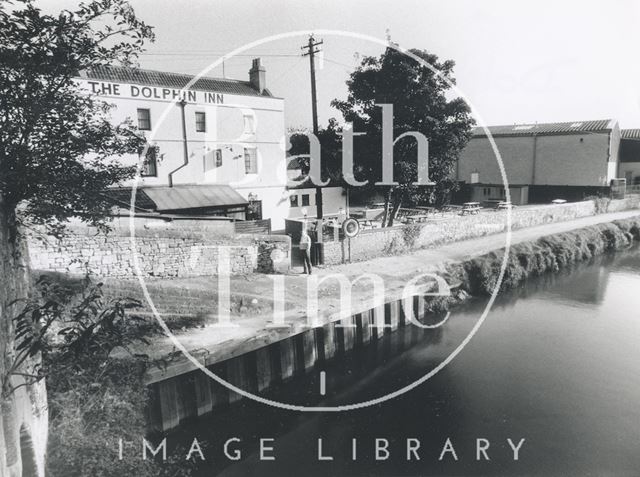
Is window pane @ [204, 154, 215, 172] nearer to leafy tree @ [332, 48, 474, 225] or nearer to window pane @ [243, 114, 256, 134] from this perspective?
window pane @ [243, 114, 256, 134]

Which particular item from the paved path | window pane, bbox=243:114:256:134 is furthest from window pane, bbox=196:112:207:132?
the paved path

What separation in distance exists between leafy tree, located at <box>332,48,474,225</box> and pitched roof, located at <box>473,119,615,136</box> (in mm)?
24706

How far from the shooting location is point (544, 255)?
26703 mm

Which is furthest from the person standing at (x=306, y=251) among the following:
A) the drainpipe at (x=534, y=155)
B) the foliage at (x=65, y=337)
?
the drainpipe at (x=534, y=155)

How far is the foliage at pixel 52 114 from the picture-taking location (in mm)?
6359

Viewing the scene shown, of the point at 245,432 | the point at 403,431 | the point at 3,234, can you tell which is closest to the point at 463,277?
the point at 403,431

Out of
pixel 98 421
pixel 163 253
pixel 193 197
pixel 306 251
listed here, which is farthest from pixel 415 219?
pixel 98 421

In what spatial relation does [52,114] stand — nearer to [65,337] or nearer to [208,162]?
[65,337]

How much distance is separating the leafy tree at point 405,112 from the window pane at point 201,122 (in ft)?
24.1

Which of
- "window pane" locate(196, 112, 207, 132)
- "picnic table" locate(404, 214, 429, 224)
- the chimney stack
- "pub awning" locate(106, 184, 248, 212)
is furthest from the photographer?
the chimney stack

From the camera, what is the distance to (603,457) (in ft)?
37.4

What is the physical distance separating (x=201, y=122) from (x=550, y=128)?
3355cm

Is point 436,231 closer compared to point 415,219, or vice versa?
point 436,231

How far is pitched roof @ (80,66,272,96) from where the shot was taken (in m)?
23.6
